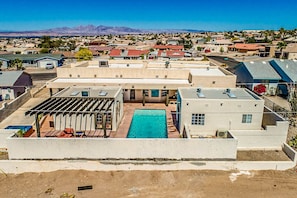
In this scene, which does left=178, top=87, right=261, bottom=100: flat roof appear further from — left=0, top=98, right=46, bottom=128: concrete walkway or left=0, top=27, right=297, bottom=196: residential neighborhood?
left=0, top=98, right=46, bottom=128: concrete walkway

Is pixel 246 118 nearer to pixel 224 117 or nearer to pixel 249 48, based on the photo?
pixel 224 117

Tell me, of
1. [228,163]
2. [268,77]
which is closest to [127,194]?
[228,163]

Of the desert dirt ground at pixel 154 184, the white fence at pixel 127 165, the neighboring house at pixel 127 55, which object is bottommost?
the desert dirt ground at pixel 154 184

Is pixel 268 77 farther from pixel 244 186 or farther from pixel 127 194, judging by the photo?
pixel 127 194

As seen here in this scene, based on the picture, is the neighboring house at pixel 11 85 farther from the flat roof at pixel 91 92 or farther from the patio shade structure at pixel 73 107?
the patio shade structure at pixel 73 107

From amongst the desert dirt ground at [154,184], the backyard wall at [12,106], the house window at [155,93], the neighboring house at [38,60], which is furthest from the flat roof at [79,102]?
the neighboring house at [38,60]
